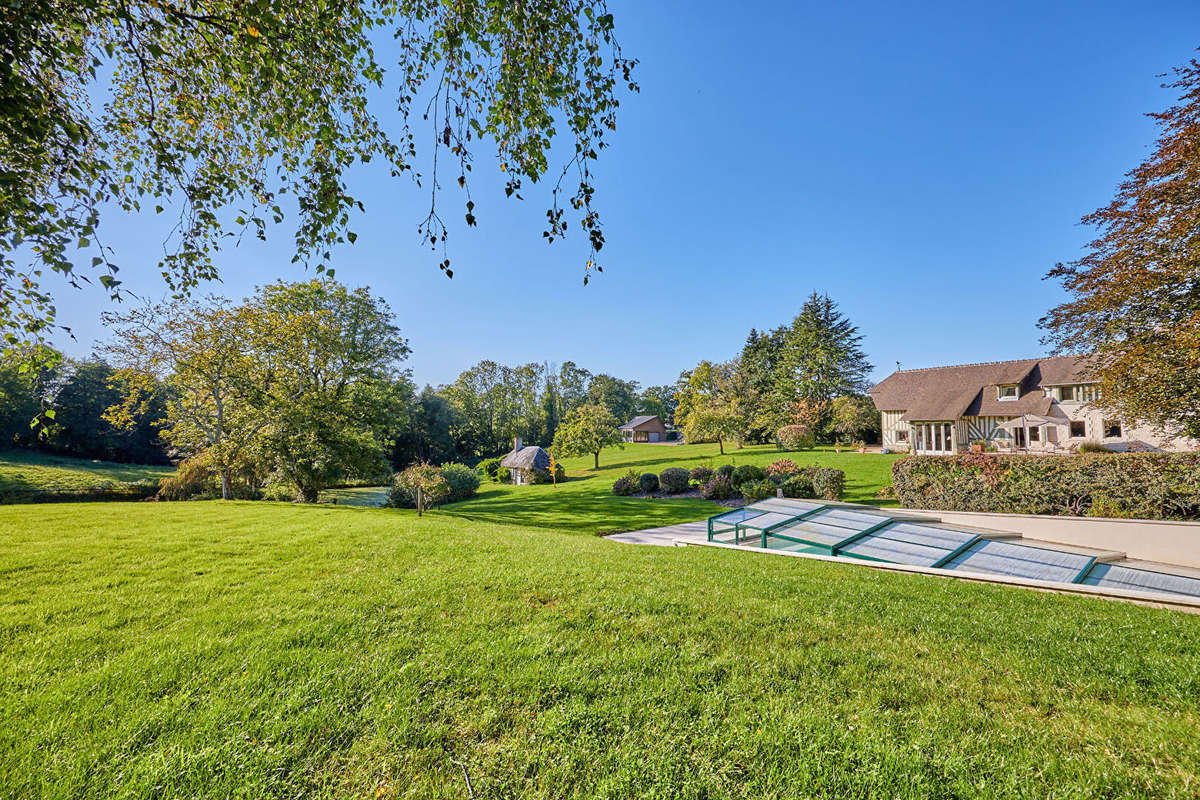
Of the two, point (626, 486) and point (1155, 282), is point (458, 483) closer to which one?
point (626, 486)

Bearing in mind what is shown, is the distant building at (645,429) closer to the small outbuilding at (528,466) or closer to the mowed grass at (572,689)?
the small outbuilding at (528,466)

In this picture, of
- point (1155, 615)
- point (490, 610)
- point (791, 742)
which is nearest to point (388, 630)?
point (490, 610)

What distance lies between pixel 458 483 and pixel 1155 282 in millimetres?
25203

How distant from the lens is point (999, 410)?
1014 inches

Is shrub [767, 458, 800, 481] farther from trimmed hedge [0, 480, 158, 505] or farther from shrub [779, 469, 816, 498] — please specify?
trimmed hedge [0, 480, 158, 505]

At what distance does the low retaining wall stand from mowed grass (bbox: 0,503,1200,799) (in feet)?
16.0

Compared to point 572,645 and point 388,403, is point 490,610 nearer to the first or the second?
point 572,645

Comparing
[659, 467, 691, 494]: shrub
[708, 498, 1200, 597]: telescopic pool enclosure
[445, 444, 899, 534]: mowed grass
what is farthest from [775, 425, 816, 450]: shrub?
[708, 498, 1200, 597]: telescopic pool enclosure

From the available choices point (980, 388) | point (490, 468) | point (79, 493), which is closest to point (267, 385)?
point (79, 493)

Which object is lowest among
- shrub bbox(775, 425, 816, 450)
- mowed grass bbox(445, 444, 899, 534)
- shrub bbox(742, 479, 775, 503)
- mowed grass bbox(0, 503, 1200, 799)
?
mowed grass bbox(445, 444, 899, 534)

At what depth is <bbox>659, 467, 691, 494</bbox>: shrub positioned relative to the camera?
19.3 metres

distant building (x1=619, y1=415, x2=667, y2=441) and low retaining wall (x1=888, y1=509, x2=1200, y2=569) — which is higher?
distant building (x1=619, y1=415, x2=667, y2=441)

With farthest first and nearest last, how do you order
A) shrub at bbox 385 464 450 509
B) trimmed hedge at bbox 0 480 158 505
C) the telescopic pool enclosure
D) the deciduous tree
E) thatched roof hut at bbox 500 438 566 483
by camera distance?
the deciduous tree
thatched roof hut at bbox 500 438 566 483
shrub at bbox 385 464 450 509
trimmed hedge at bbox 0 480 158 505
the telescopic pool enclosure

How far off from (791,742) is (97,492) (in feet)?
77.4
